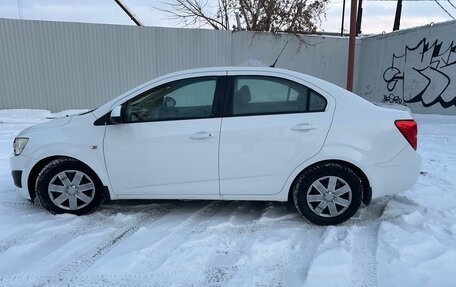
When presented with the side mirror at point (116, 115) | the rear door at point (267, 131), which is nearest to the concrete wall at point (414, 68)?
the rear door at point (267, 131)

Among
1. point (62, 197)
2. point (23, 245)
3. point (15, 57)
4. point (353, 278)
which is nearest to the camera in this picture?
point (353, 278)

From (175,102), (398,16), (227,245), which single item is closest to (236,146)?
(175,102)

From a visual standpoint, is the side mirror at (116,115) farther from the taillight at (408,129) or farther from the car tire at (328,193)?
the taillight at (408,129)

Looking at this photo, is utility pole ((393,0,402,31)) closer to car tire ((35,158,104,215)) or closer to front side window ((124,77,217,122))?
front side window ((124,77,217,122))

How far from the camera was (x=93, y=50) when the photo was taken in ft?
41.4

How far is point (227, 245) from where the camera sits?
11.0ft

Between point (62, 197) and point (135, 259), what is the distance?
1381 mm

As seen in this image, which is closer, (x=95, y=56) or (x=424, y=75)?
(x=424, y=75)

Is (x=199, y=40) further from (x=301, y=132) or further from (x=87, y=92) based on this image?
(x=301, y=132)

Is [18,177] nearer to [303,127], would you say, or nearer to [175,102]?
[175,102]

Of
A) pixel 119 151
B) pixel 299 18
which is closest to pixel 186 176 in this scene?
pixel 119 151

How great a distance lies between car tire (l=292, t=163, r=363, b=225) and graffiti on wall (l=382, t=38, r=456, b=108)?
28.0 feet

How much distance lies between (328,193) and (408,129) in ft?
3.31

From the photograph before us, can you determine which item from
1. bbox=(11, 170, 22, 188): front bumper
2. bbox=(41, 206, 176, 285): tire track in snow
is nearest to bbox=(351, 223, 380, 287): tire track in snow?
bbox=(41, 206, 176, 285): tire track in snow
